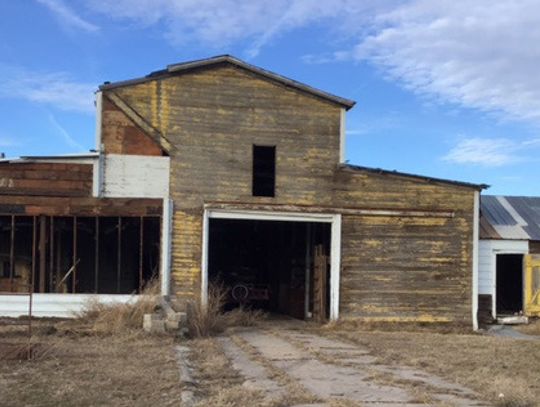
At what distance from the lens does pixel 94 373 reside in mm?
9867

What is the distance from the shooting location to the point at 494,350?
46.4 ft

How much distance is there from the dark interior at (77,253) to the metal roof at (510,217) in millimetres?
10508

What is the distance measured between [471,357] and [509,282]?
44.1 feet

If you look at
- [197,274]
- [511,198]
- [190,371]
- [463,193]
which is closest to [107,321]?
[197,274]

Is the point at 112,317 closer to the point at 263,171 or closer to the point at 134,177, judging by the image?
the point at 134,177

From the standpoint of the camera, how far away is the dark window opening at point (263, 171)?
19.6m

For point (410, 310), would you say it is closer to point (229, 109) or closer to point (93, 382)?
point (229, 109)

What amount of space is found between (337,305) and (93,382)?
35.2 ft

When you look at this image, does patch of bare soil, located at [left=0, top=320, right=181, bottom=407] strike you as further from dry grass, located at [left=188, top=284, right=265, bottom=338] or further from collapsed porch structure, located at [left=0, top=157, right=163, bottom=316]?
collapsed porch structure, located at [left=0, top=157, right=163, bottom=316]

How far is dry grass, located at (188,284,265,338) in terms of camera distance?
15348 mm

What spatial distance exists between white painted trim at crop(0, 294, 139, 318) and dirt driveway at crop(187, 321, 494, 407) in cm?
488

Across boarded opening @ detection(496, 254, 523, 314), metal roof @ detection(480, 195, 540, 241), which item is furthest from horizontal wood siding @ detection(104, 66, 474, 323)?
boarded opening @ detection(496, 254, 523, 314)

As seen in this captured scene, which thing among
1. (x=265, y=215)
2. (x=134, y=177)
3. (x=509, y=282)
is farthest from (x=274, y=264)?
(x=134, y=177)

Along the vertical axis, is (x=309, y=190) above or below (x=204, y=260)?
above
